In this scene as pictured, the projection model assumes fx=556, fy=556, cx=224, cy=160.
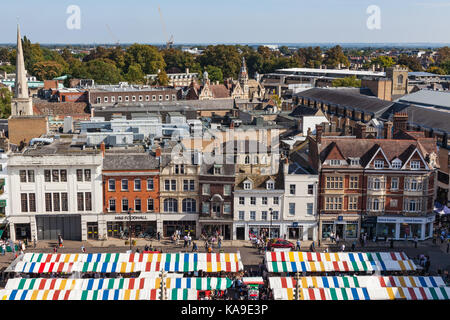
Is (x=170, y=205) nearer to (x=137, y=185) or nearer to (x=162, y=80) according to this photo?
(x=137, y=185)

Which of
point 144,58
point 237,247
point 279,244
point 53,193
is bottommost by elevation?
point 237,247

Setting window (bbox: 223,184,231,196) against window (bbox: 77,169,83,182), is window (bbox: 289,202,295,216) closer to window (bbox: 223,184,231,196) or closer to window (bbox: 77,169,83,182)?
window (bbox: 223,184,231,196)

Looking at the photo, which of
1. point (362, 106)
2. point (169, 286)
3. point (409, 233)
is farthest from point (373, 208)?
point (362, 106)

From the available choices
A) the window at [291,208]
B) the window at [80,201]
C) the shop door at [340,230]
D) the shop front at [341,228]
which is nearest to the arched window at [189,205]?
the window at [291,208]

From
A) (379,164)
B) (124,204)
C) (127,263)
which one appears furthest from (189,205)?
(379,164)

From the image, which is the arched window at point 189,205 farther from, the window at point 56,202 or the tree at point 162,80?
the tree at point 162,80
